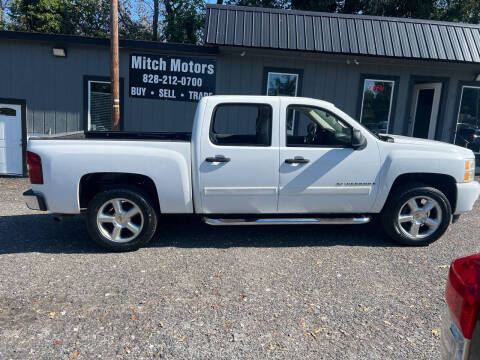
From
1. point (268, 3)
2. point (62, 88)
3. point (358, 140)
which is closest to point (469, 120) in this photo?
point (358, 140)

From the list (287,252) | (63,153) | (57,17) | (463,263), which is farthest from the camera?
(57,17)

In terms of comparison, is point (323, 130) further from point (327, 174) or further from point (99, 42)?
point (99, 42)

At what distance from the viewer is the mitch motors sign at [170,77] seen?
9578 millimetres

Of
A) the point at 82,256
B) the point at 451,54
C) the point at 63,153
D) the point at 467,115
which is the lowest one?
the point at 82,256

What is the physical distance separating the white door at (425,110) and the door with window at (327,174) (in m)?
6.76

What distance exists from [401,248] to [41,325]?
419 centimetres

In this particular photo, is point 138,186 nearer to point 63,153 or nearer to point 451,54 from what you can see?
point 63,153

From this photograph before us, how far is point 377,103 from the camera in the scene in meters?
10.1

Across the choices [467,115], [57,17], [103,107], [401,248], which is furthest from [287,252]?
[57,17]

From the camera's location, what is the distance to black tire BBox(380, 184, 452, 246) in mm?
4863

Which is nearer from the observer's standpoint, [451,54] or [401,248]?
[401,248]

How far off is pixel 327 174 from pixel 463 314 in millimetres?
3300

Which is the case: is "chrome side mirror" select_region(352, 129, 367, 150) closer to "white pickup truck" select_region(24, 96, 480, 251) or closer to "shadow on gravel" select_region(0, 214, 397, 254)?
"white pickup truck" select_region(24, 96, 480, 251)

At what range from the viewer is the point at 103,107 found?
9.85 metres
